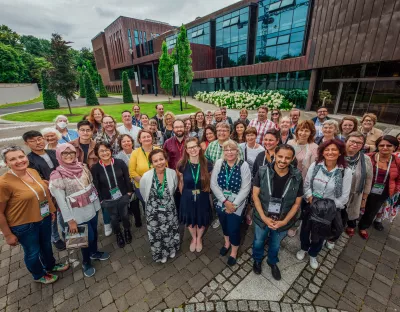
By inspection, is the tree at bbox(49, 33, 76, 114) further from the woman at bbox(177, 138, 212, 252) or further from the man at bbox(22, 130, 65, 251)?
the woman at bbox(177, 138, 212, 252)

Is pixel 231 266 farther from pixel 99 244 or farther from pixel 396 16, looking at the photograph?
pixel 396 16

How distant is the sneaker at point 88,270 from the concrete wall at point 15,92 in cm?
4441

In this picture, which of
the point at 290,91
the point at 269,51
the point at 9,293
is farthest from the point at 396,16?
the point at 9,293

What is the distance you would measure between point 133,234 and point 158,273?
121 centimetres

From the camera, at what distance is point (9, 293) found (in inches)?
113

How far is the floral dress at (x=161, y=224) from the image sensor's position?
122 inches

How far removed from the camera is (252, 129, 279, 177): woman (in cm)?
332

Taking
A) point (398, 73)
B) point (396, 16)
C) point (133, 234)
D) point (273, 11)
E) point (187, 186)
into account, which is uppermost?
point (273, 11)

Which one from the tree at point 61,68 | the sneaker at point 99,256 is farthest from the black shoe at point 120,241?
the tree at point 61,68

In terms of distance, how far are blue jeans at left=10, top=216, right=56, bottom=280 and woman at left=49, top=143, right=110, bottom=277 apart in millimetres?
Result: 431

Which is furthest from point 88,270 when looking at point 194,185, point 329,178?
point 329,178

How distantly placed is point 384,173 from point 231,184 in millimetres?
2868

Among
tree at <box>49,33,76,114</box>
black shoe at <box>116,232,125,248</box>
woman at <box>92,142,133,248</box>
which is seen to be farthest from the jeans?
tree at <box>49,33,76,114</box>

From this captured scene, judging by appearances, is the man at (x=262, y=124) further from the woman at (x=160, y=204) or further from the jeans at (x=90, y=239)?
the jeans at (x=90, y=239)
